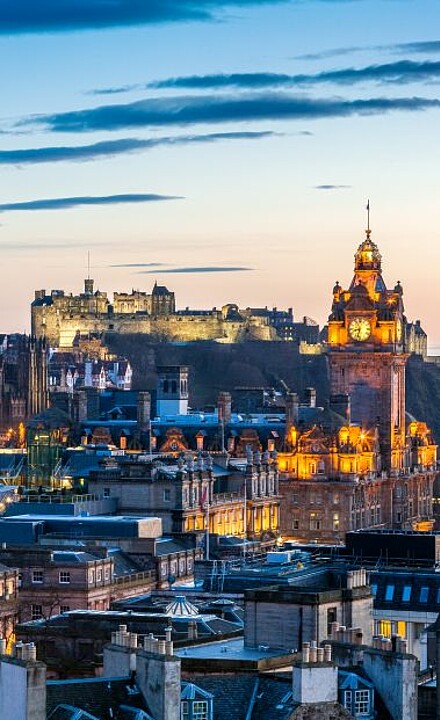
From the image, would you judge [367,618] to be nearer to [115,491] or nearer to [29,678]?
[29,678]

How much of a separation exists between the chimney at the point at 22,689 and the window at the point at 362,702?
22.6ft

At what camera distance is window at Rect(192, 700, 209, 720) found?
50706 millimetres

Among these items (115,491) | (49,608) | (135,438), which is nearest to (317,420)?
(135,438)

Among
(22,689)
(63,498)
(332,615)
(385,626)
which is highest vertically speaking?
(63,498)

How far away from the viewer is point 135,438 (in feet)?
607

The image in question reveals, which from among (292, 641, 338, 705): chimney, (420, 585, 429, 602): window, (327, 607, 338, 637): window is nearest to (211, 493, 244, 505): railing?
Answer: (420, 585, 429, 602): window

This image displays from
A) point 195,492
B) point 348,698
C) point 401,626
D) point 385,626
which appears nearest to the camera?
point 348,698

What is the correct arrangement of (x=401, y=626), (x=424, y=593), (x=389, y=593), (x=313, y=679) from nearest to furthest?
1. (x=313, y=679)
2. (x=401, y=626)
3. (x=424, y=593)
4. (x=389, y=593)

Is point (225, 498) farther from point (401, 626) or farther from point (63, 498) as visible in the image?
point (401, 626)

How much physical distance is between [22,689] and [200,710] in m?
4.23

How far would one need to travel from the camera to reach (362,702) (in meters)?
52.0

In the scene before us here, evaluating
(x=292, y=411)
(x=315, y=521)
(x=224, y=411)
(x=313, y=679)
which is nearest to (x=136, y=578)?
(x=313, y=679)

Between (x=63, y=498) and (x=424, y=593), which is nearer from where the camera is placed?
(x=424, y=593)

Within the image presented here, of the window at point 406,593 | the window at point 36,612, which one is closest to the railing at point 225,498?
the window at point 36,612
